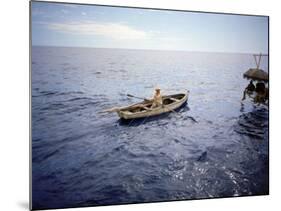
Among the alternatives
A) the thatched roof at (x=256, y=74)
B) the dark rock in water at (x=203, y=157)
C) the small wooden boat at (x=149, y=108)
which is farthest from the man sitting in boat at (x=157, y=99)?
the thatched roof at (x=256, y=74)

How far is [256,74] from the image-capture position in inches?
137

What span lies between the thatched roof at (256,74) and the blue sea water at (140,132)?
5 cm

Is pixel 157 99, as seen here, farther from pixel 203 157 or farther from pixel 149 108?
pixel 203 157

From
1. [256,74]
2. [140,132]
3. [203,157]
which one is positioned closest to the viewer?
[140,132]

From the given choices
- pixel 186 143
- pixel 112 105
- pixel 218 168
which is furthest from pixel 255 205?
pixel 112 105

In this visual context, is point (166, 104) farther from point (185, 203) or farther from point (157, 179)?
point (185, 203)

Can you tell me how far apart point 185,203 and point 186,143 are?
0.46m

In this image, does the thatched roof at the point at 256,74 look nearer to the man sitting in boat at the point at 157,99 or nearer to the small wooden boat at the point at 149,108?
the small wooden boat at the point at 149,108

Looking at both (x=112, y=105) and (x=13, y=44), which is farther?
(x=112, y=105)

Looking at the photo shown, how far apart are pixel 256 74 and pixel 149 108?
0.96 meters

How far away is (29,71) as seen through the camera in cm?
295

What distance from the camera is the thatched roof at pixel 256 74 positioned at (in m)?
3.45

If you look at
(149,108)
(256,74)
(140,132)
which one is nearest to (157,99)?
(149,108)

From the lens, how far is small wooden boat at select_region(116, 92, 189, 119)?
3.15 meters
